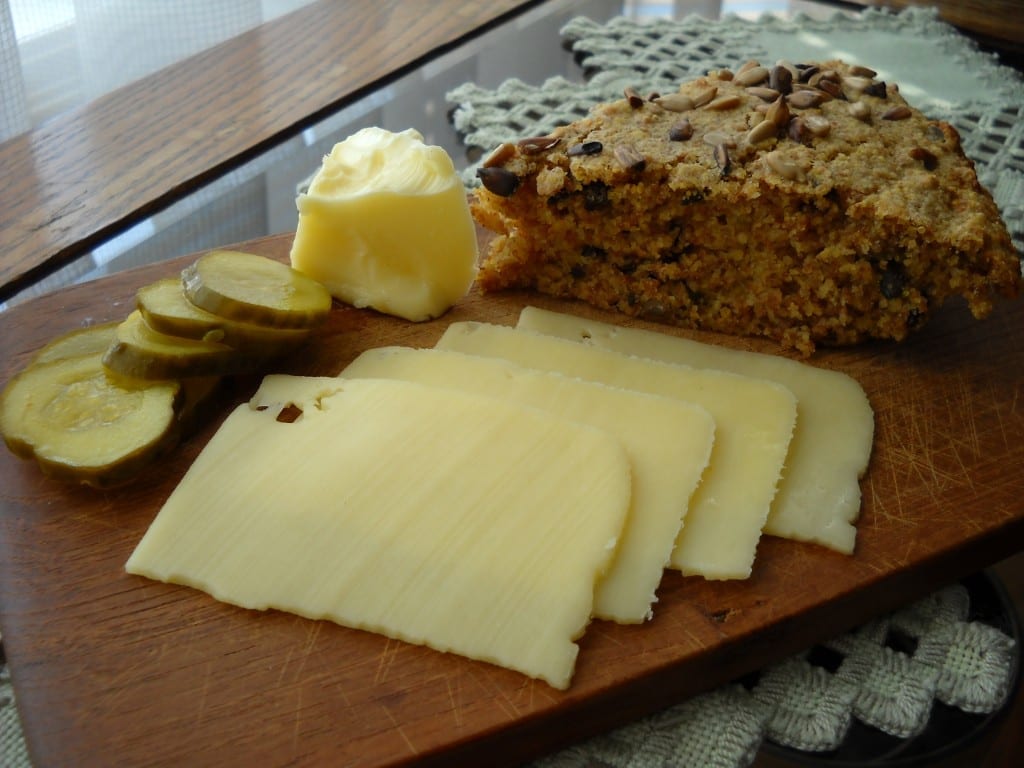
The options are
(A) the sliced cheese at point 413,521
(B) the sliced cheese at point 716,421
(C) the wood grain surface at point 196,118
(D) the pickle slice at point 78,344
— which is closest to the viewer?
(A) the sliced cheese at point 413,521

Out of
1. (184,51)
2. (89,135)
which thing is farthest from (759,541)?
(184,51)

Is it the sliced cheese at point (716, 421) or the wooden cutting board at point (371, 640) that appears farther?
the sliced cheese at point (716, 421)

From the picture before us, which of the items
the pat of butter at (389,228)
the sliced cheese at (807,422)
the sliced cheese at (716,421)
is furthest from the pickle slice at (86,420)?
the sliced cheese at (807,422)

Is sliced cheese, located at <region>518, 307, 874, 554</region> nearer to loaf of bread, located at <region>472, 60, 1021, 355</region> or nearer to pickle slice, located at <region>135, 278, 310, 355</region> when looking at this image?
loaf of bread, located at <region>472, 60, 1021, 355</region>

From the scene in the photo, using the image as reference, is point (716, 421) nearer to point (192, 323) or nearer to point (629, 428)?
point (629, 428)

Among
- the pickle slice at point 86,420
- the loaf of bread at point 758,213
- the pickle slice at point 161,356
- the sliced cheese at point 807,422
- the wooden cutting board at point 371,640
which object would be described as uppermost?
the loaf of bread at point 758,213

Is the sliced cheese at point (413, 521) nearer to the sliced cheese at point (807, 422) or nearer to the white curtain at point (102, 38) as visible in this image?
the sliced cheese at point (807, 422)
